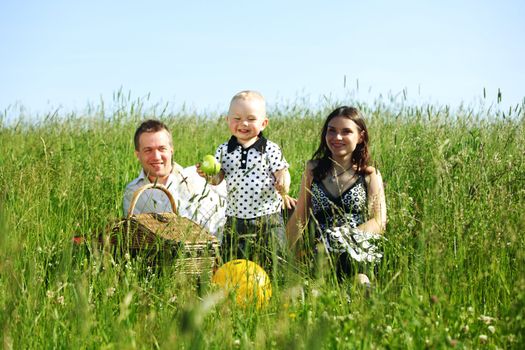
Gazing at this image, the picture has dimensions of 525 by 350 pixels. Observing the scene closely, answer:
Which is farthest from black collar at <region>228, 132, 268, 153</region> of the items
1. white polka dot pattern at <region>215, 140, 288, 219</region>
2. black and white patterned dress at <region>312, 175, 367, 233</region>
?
black and white patterned dress at <region>312, 175, 367, 233</region>

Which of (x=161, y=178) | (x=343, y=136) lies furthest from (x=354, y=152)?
(x=161, y=178)

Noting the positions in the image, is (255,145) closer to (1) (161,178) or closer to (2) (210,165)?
(2) (210,165)

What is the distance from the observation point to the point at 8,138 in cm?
748

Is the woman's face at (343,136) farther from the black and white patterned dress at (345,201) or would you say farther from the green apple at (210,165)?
the green apple at (210,165)

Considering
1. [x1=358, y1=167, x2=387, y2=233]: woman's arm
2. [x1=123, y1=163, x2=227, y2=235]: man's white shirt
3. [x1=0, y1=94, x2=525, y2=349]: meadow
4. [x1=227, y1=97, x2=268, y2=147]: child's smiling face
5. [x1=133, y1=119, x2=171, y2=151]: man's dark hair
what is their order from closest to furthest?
[x1=0, y1=94, x2=525, y2=349]: meadow → [x1=358, y1=167, x2=387, y2=233]: woman's arm → [x1=123, y1=163, x2=227, y2=235]: man's white shirt → [x1=227, y1=97, x2=268, y2=147]: child's smiling face → [x1=133, y1=119, x2=171, y2=151]: man's dark hair

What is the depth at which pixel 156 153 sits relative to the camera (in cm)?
454

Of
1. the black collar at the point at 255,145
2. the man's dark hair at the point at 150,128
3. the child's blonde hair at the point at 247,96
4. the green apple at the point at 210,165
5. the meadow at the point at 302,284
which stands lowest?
the meadow at the point at 302,284

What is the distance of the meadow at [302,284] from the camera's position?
1.93 m

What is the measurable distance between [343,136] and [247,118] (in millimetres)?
745

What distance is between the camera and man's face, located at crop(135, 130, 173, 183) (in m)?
4.54

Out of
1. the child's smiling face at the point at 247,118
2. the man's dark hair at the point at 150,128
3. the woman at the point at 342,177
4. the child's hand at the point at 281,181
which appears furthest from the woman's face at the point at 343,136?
the man's dark hair at the point at 150,128

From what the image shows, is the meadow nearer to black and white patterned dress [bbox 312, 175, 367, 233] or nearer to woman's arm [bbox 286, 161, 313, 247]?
black and white patterned dress [bbox 312, 175, 367, 233]

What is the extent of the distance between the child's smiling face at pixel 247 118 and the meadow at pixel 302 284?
1.03 metres

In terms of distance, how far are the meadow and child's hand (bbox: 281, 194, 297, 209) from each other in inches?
28.4
